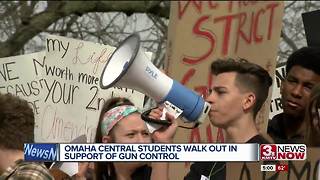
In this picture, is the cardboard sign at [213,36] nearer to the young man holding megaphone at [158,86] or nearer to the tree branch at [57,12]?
the young man holding megaphone at [158,86]

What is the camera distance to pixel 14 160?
2621 millimetres

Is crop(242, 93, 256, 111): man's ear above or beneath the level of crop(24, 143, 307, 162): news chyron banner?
above

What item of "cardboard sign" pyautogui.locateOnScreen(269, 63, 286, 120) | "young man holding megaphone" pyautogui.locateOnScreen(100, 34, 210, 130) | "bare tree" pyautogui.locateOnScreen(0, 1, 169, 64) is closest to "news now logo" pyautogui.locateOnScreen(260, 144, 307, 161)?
"young man holding megaphone" pyautogui.locateOnScreen(100, 34, 210, 130)

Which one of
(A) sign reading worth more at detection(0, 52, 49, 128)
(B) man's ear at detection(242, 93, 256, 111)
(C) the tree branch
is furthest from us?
(C) the tree branch

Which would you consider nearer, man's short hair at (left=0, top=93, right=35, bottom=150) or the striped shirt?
the striped shirt

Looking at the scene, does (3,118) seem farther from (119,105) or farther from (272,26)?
(272,26)

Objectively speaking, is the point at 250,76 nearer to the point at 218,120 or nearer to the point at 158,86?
the point at 218,120

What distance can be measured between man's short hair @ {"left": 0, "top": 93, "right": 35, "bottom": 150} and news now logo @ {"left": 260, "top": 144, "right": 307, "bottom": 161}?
714mm

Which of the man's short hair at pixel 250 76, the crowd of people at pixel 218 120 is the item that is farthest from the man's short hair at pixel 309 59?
the man's short hair at pixel 250 76

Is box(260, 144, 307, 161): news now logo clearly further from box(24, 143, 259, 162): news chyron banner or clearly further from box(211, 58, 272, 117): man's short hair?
box(211, 58, 272, 117): man's short hair

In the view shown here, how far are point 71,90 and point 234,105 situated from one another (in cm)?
165

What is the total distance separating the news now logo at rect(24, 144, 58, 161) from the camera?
97.0 inches

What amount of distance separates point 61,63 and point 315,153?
2.14 meters

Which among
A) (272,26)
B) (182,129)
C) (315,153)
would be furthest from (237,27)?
(315,153)
